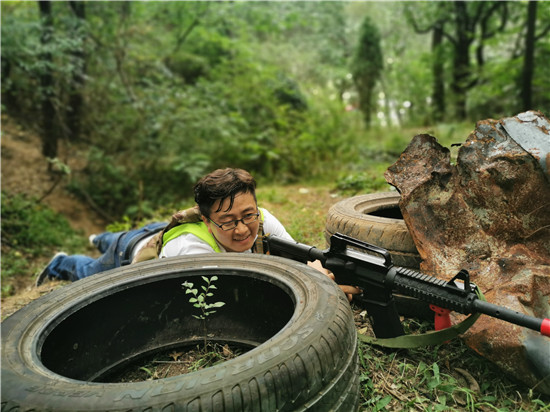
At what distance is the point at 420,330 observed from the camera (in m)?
2.40

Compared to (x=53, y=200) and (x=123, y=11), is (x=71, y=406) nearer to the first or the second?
(x=53, y=200)

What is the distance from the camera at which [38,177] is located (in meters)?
8.76

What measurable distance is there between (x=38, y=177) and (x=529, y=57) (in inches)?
454

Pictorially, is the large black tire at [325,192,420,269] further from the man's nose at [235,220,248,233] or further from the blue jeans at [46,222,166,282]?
the blue jeans at [46,222,166,282]

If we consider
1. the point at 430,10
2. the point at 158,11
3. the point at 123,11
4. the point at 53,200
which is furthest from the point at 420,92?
the point at 53,200

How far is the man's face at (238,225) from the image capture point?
2.56 meters

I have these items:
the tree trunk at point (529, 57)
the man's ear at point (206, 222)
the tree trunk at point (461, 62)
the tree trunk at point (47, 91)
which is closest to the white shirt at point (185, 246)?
the man's ear at point (206, 222)

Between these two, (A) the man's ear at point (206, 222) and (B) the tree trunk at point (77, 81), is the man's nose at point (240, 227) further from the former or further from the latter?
A: (B) the tree trunk at point (77, 81)

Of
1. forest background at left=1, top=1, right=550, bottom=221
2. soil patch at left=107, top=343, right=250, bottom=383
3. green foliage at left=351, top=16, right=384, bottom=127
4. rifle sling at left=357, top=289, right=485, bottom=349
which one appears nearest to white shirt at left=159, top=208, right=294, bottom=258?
soil patch at left=107, top=343, right=250, bottom=383

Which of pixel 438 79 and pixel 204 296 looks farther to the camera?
pixel 438 79

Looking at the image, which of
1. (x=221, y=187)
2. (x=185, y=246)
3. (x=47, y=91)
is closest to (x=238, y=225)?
(x=221, y=187)

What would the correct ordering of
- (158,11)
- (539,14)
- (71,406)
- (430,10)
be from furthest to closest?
1. (430,10)
2. (158,11)
3. (539,14)
4. (71,406)

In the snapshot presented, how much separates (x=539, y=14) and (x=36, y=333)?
43.2 ft

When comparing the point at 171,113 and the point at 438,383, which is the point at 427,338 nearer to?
the point at 438,383
